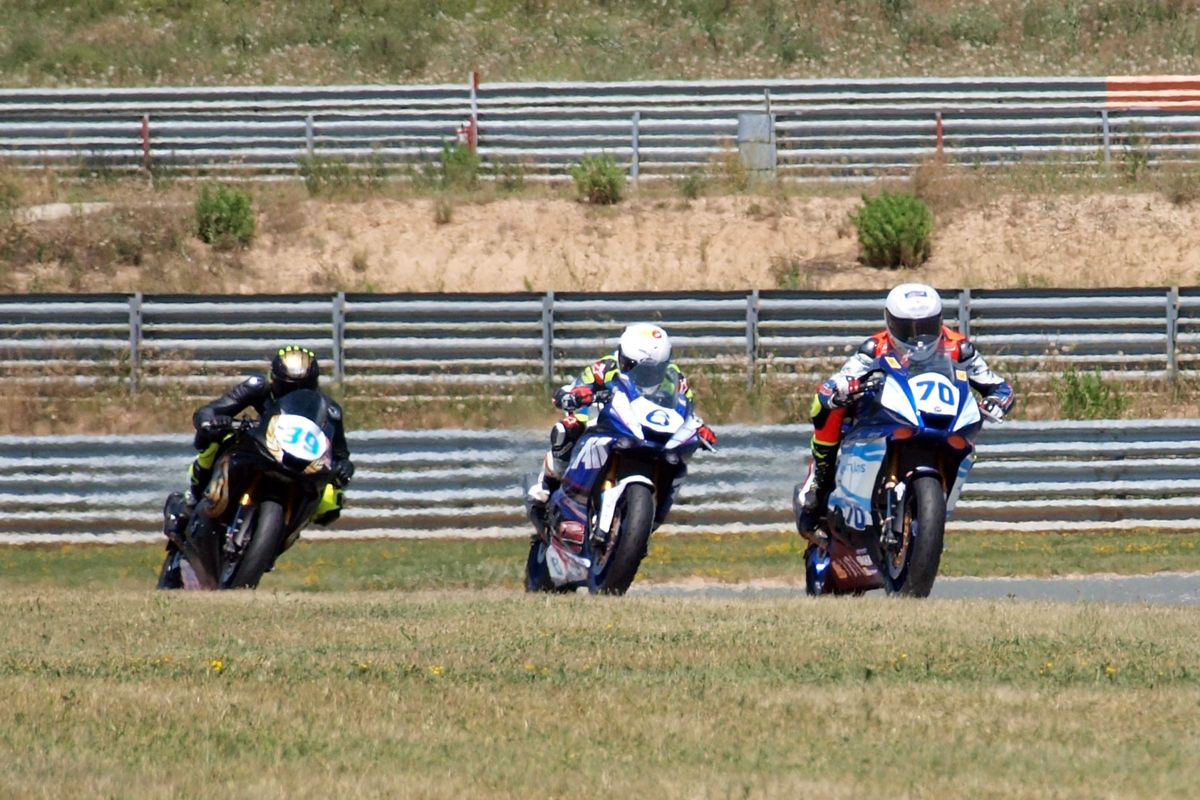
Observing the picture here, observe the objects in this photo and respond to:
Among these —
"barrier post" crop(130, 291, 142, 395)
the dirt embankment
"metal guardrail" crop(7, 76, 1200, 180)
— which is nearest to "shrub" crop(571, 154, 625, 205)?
the dirt embankment

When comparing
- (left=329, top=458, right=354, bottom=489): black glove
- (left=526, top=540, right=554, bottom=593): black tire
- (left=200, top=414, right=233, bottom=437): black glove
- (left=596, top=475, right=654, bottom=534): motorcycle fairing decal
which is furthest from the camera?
(left=526, top=540, right=554, bottom=593): black tire

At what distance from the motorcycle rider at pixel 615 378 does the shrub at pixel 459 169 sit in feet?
59.3

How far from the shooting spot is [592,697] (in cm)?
682

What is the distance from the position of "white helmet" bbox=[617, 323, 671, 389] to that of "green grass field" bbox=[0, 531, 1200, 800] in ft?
5.52

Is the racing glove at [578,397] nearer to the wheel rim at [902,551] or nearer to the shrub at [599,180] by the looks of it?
the wheel rim at [902,551]

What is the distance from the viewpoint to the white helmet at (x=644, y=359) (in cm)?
1187

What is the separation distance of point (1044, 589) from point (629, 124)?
16.7 metres

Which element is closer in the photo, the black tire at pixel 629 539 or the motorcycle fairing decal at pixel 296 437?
the black tire at pixel 629 539

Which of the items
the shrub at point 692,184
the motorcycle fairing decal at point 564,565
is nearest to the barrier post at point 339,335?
the shrub at point 692,184

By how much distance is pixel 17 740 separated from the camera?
600 cm

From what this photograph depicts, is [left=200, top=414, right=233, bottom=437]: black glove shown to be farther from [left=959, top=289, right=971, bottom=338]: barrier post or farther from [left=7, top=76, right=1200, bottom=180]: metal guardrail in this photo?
[left=7, top=76, right=1200, bottom=180]: metal guardrail

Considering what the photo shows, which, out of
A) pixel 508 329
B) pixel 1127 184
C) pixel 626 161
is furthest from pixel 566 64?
pixel 508 329

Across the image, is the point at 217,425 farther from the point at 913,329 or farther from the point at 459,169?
the point at 459,169

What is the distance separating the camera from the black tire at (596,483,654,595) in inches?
445
